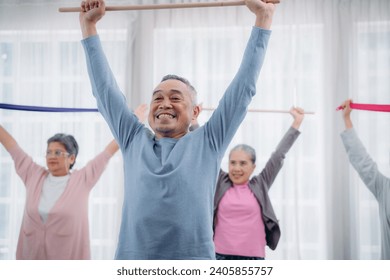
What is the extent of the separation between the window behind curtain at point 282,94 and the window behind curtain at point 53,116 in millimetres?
423

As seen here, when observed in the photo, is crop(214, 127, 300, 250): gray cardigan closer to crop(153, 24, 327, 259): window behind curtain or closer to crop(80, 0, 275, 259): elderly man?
crop(153, 24, 327, 259): window behind curtain

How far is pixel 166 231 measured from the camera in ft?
3.35

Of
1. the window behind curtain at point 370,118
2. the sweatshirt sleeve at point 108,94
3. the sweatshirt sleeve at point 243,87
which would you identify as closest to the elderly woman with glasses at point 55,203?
the sweatshirt sleeve at point 108,94

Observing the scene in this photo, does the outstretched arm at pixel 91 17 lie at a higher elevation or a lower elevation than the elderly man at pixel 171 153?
higher

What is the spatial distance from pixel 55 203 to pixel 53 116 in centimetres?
80

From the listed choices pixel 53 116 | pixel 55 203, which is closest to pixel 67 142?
pixel 55 203

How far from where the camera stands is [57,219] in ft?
6.88

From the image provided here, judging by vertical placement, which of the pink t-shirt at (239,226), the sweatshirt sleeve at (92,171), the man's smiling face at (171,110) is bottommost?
the pink t-shirt at (239,226)

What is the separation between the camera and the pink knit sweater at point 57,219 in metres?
2.09

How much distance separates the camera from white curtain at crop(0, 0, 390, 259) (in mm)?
2613

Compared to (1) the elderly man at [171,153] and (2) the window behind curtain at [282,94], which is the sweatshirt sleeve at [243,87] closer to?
(1) the elderly man at [171,153]

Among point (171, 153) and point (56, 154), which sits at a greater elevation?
point (56, 154)

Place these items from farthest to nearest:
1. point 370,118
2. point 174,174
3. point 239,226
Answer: point 370,118 → point 239,226 → point 174,174

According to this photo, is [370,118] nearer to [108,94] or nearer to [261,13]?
[261,13]
